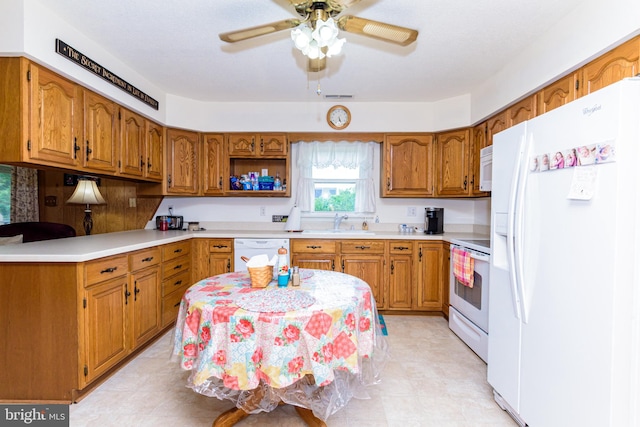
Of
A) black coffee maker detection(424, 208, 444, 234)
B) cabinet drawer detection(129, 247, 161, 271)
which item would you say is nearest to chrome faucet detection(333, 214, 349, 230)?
black coffee maker detection(424, 208, 444, 234)

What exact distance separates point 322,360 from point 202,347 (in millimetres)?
523

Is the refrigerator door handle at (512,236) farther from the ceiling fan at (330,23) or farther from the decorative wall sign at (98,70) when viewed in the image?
the decorative wall sign at (98,70)

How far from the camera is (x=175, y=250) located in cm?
318

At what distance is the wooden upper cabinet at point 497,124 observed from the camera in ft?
9.31

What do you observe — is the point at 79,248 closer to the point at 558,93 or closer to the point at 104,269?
the point at 104,269

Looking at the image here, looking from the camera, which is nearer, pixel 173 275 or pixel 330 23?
pixel 330 23

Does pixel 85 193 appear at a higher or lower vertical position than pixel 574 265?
higher

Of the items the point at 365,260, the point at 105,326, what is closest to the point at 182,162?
the point at 105,326

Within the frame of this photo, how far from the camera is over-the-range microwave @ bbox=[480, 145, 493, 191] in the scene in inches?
113

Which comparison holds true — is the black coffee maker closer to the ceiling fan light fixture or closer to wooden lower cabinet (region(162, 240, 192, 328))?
the ceiling fan light fixture

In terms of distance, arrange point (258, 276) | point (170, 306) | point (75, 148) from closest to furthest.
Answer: point (258, 276)
point (75, 148)
point (170, 306)

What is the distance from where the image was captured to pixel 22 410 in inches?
74.8

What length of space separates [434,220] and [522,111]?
1460 mm

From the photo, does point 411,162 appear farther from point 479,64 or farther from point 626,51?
point 626,51
